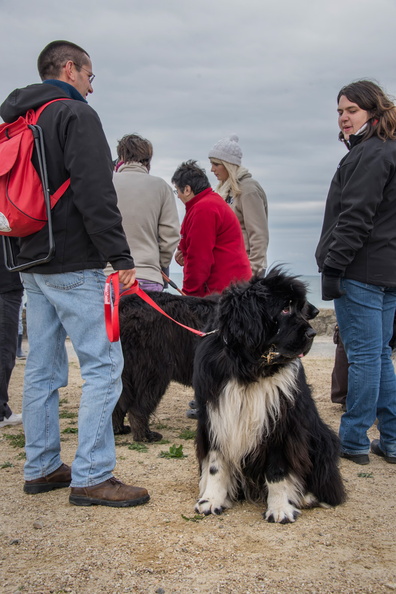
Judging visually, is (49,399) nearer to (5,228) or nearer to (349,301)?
(5,228)

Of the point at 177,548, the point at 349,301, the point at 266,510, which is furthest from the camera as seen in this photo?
the point at 349,301

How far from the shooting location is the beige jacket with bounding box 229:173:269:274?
591 centimetres

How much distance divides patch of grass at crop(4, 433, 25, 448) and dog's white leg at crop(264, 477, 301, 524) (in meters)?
2.14

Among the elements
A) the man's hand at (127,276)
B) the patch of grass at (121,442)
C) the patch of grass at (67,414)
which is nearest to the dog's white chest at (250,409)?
the man's hand at (127,276)

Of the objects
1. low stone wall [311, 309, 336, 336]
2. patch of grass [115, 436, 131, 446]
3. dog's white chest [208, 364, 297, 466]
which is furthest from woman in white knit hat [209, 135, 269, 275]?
low stone wall [311, 309, 336, 336]

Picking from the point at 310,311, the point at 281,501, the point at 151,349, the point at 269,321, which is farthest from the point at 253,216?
the point at 281,501

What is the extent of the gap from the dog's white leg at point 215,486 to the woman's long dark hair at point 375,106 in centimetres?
229

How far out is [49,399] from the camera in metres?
3.36

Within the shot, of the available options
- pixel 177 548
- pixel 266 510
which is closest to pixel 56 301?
pixel 177 548

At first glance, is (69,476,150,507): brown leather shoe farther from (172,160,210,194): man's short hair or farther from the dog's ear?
(172,160,210,194): man's short hair

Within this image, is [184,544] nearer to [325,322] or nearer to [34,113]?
[34,113]

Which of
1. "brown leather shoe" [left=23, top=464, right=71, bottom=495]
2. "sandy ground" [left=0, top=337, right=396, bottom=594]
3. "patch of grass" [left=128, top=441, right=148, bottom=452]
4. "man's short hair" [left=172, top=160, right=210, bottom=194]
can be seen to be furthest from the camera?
"man's short hair" [left=172, top=160, right=210, bottom=194]

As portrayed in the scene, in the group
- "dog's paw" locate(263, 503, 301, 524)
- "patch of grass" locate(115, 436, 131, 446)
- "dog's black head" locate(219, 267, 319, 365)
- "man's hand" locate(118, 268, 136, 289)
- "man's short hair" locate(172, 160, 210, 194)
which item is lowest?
"patch of grass" locate(115, 436, 131, 446)

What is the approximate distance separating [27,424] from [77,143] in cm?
156
